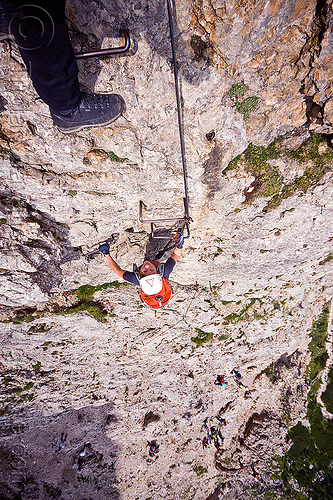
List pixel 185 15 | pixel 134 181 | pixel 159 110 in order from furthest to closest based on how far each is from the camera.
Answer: pixel 134 181 < pixel 159 110 < pixel 185 15

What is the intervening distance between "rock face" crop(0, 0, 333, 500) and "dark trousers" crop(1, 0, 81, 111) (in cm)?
97

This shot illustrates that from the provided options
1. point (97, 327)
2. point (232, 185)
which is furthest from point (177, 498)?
point (232, 185)

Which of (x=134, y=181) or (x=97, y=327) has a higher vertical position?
(x=134, y=181)

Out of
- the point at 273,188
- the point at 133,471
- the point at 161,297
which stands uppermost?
the point at 273,188

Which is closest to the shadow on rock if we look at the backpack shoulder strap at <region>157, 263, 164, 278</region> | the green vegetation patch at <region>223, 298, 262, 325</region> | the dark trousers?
the green vegetation patch at <region>223, 298, 262, 325</region>

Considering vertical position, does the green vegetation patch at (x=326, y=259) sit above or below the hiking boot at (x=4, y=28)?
below

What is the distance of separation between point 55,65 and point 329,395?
20504mm

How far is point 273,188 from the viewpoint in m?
5.93

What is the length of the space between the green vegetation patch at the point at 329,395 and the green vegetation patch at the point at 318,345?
2.97 feet

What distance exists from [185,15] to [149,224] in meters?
4.39

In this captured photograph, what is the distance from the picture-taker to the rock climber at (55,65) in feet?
7.72

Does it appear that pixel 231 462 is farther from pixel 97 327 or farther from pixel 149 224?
pixel 149 224

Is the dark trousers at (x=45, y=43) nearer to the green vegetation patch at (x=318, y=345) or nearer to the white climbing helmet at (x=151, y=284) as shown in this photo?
the white climbing helmet at (x=151, y=284)

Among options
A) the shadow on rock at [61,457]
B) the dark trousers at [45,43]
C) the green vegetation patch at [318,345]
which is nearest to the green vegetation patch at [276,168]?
the dark trousers at [45,43]
